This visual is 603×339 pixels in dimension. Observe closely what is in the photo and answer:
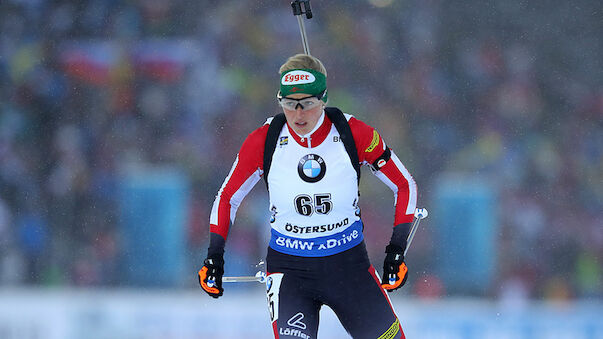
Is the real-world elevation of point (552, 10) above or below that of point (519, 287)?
above

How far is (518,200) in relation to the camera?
1067 cm

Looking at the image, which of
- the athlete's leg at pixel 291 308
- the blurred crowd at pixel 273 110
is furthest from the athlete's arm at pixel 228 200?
the blurred crowd at pixel 273 110

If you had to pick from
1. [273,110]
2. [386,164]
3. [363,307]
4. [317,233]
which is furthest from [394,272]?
[273,110]

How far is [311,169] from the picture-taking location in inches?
164

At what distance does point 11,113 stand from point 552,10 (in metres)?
8.08

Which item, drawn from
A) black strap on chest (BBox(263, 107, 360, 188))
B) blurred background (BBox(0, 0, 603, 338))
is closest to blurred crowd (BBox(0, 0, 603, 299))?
blurred background (BBox(0, 0, 603, 338))

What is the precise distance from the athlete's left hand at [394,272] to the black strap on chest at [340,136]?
48cm

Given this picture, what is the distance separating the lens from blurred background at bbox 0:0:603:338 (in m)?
8.44

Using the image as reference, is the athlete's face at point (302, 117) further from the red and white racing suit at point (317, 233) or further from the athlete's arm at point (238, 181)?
the athlete's arm at point (238, 181)

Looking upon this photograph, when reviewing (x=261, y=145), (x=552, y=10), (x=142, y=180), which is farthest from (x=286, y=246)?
(x=552, y=10)

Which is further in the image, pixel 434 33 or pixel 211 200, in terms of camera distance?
pixel 434 33

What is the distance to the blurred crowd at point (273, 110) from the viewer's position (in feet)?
32.3

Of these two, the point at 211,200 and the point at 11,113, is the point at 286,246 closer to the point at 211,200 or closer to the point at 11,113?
the point at 211,200

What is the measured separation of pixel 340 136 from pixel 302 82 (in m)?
0.36
